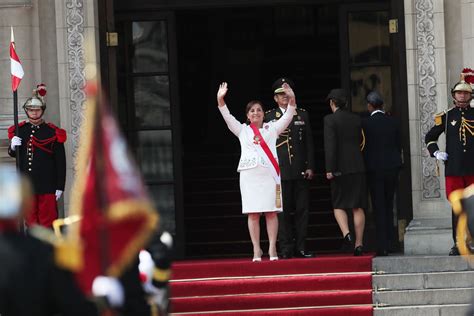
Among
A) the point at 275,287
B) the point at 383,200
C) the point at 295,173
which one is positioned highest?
the point at 295,173

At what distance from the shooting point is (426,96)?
16.6 metres

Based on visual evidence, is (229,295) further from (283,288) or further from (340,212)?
(340,212)

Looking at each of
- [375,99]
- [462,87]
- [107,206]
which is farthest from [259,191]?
[107,206]

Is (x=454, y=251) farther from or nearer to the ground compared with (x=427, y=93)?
nearer to the ground

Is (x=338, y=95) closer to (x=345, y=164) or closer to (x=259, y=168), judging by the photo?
(x=345, y=164)

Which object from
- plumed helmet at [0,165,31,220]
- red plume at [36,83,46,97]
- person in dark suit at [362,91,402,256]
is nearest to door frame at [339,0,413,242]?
person in dark suit at [362,91,402,256]

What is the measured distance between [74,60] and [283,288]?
3.75 meters

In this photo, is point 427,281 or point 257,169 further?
point 257,169

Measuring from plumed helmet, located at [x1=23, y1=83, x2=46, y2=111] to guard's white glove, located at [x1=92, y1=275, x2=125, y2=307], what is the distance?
29.4 feet

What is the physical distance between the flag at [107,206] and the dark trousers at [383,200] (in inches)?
371

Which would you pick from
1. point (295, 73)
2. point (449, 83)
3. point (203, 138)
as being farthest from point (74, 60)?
point (295, 73)

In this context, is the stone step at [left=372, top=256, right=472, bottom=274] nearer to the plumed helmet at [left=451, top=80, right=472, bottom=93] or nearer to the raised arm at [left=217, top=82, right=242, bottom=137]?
the plumed helmet at [left=451, top=80, right=472, bottom=93]

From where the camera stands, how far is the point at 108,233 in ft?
21.2

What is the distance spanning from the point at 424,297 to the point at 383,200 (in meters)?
1.58
